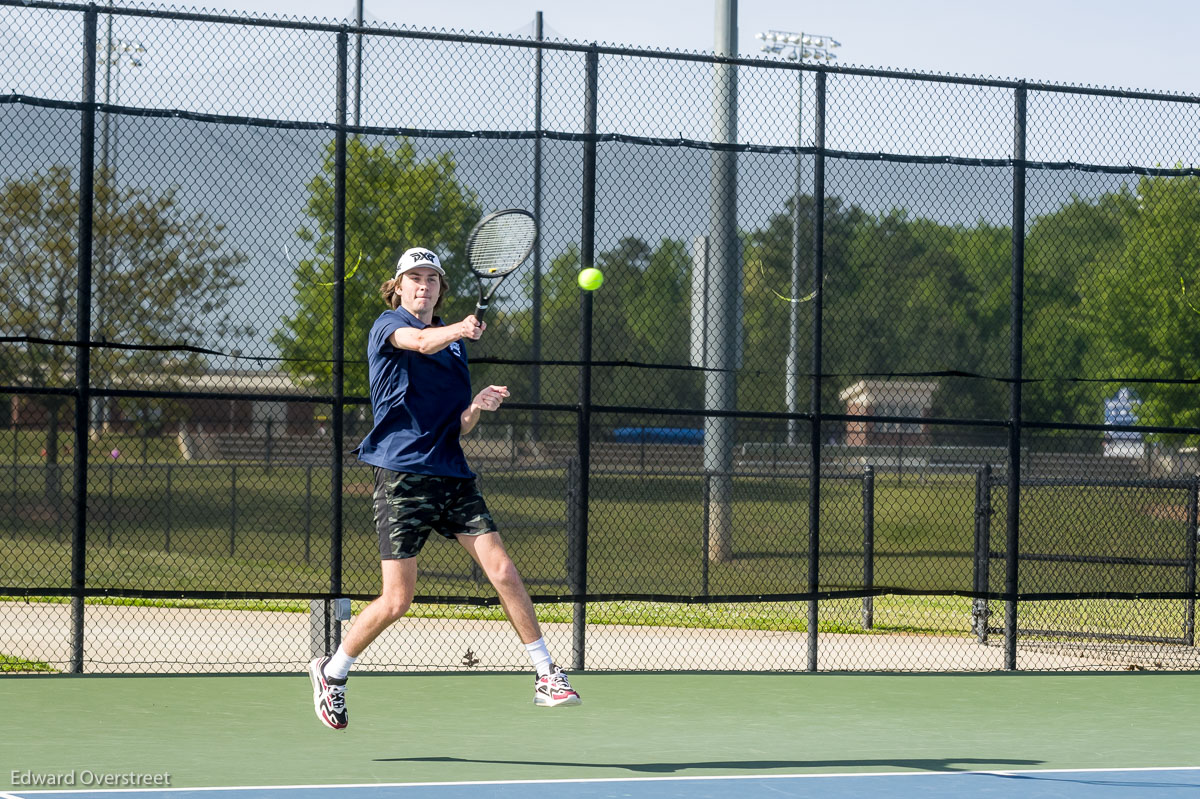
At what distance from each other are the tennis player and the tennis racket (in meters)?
0.44

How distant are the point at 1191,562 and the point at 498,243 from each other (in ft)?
18.7

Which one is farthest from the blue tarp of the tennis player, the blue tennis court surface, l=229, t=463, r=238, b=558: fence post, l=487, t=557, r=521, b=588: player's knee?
l=229, t=463, r=238, b=558: fence post

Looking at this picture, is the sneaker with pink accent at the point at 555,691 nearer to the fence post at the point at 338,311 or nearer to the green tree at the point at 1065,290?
the fence post at the point at 338,311

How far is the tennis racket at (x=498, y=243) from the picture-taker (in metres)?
6.65

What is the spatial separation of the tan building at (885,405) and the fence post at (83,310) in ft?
13.9

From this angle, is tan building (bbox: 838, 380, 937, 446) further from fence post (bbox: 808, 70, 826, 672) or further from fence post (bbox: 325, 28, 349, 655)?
fence post (bbox: 325, 28, 349, 655)

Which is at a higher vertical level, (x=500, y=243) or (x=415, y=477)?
(x=500, y=243)

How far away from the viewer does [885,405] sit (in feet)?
33.0

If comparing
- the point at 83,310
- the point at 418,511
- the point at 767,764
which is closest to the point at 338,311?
the point at 83,310

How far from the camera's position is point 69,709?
23.1 ft

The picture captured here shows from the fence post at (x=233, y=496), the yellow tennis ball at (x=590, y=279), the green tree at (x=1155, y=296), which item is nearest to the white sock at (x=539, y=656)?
the yellow tennis ball at (x=590, y=279)

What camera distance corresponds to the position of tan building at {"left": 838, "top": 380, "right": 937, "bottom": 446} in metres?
9.44

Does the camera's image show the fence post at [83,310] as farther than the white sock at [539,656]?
Yes

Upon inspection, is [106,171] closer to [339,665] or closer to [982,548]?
[339,665]
